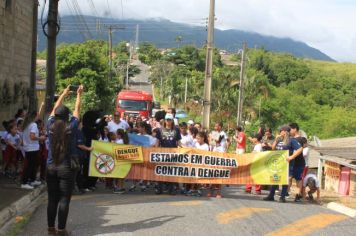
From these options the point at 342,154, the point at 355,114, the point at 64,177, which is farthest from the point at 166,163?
the point at 355,114

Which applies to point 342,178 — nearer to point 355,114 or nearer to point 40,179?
point 40,179

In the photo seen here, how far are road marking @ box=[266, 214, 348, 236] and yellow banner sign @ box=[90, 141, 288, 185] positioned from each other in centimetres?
253

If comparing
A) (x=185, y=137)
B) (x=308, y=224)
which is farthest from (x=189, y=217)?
(x=185, y=137)

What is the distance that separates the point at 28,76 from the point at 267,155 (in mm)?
11459

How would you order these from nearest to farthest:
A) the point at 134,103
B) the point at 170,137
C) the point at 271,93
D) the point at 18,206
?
the point at 18,206, the point at 170,137, the point at 134,103, the point at 271,93

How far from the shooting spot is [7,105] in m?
17.7

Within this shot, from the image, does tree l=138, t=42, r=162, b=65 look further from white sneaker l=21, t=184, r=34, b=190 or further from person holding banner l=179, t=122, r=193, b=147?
white sneaker l=21, t=184, r=34, b=190

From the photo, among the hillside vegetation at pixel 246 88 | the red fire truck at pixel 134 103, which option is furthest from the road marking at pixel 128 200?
the hillside vegetation at pixel 246 88

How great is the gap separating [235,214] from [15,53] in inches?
454

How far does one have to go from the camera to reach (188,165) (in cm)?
1273

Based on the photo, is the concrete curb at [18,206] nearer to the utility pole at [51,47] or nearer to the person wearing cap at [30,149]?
the person wearing cap at [30,149]

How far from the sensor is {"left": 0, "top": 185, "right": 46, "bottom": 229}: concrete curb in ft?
28.7

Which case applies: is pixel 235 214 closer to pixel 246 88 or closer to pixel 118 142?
pixel 118 142

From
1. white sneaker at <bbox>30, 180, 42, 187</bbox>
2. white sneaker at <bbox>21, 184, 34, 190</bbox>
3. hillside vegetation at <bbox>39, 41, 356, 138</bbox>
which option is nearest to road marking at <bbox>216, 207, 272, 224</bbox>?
white sneaker at <bbox>21, 184, 34, 190</bbox>
